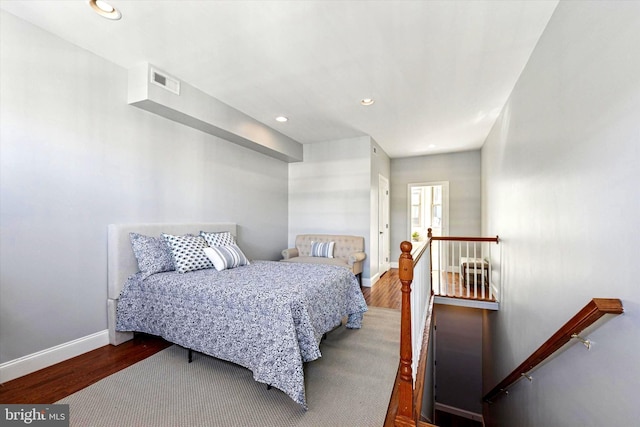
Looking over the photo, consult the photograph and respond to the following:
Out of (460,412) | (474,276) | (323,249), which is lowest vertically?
(460,412)

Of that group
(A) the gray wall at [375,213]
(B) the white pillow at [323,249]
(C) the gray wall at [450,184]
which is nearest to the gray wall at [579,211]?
(A) the gray wall at [375,213]

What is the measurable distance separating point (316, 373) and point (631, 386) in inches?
68.3

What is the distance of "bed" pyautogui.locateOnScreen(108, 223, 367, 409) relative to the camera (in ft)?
5.70

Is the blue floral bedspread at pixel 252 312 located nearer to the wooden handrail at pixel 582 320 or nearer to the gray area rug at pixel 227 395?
the gray area rug at pixel 227 395

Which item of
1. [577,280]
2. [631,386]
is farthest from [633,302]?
[577,280]

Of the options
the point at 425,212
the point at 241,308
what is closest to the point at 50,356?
the point at 241,308

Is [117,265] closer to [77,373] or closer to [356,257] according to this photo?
[77,373]

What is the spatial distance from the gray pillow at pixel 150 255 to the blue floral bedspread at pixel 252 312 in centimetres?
11

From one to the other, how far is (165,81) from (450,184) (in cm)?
575

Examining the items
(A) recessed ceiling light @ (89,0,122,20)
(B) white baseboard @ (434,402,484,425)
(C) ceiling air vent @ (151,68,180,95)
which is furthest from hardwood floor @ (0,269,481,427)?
(B) white baseboard @ (434,402,484,425)

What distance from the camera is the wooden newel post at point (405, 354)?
1409 millimetres

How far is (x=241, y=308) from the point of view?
1.90 meters

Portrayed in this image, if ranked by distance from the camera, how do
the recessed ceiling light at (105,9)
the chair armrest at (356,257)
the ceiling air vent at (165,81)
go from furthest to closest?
the chair armrest at (356,257) → the ceiling air vent at (165,81) → the recessed ceiling light at (105,9)

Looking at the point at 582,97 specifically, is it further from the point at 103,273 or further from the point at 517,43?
the point at 103,273
